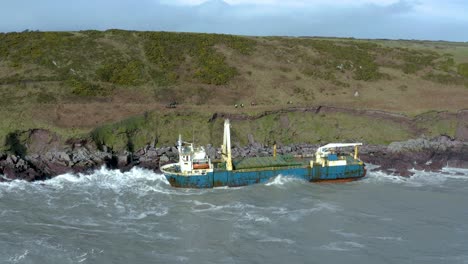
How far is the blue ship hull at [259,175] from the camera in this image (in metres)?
46.0

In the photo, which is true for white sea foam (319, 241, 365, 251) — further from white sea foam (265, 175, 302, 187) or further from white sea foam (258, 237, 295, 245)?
white sea foam (265, 175, 302, 187)

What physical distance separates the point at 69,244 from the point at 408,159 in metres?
41.0

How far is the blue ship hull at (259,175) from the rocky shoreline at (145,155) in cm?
615

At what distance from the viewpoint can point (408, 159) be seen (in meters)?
56.8

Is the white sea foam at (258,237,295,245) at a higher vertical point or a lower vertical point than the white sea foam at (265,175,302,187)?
lower

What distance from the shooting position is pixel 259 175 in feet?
155

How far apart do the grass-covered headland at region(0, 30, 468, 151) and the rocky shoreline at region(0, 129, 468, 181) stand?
5.26 ft

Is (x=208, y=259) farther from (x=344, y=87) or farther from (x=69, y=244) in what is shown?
(x=344, y=87)

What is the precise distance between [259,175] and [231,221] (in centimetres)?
1030

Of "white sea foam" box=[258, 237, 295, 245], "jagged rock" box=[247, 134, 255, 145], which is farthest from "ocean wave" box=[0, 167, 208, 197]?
"jagged rock" box=[247, 134, 255, 145]

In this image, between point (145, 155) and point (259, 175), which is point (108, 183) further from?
point (259, 175)

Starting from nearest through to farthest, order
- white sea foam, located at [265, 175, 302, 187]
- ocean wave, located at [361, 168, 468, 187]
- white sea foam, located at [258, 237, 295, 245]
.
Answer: white sea foam, located at [258, 237, 295, 245]
white sea foam, located at [265, 175, 302, 187]
ocean wave, located at [361, 168, 468, 187]

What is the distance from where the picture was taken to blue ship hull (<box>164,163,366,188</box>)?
4597 cm

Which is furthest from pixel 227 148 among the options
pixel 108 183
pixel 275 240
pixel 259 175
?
pixel 275 240
